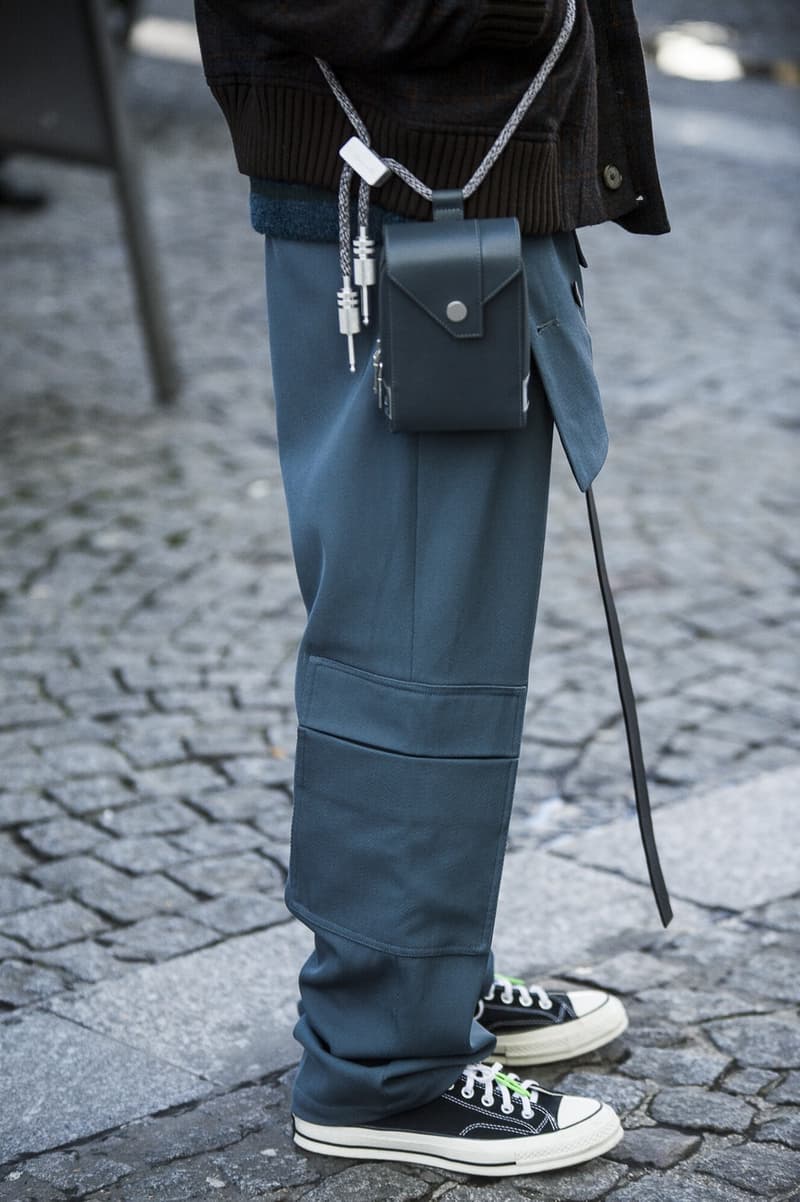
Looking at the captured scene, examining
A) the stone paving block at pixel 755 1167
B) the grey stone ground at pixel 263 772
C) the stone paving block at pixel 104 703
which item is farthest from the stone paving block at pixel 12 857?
the stone paving block at pixel 755 1167

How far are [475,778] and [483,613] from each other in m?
0.20

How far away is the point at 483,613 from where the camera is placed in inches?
76.6

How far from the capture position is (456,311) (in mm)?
1786

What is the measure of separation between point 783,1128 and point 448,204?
4.25ft

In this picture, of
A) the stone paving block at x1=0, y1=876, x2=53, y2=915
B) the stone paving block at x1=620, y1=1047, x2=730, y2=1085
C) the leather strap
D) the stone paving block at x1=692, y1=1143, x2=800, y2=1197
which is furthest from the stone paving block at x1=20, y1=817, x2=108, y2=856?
the stone paving block at x1=692, y1=1143, x2=800, y2=1197

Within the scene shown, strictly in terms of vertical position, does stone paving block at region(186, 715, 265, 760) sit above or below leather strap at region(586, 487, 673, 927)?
below

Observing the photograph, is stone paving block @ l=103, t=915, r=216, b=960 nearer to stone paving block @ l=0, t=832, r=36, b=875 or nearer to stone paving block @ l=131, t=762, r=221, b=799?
stone paving block @ l=0, t=832, r=36, b=875

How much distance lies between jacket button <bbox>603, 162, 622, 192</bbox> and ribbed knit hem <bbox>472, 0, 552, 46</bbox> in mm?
286

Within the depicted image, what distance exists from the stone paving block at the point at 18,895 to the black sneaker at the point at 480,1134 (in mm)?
902

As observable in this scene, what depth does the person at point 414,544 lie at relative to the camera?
6.04 feet

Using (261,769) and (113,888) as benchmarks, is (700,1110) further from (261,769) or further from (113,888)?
(261,769)

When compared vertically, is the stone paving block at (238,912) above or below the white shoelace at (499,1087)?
below

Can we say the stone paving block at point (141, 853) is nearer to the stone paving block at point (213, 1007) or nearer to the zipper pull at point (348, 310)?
the stone paving block at point (213, 1007)

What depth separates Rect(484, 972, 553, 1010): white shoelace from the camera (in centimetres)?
235
